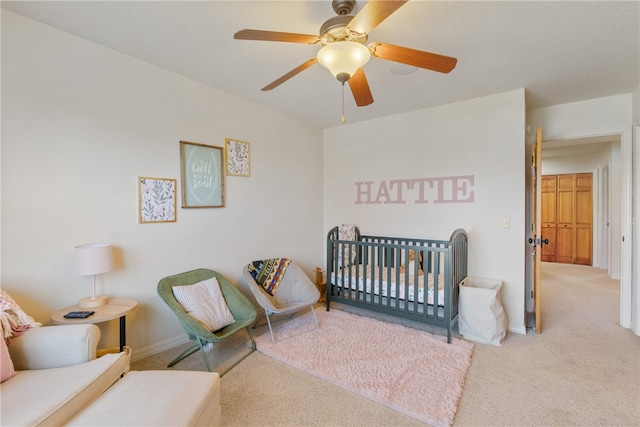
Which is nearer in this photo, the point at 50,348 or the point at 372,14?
the point at 372,14

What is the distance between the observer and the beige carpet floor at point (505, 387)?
1691 millimetres

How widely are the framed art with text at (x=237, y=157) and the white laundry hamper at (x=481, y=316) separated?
253cm

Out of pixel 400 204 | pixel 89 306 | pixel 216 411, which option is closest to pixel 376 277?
pixel 400 204

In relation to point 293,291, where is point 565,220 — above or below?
above

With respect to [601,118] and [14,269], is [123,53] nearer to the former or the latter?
[14,269]

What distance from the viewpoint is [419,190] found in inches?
137

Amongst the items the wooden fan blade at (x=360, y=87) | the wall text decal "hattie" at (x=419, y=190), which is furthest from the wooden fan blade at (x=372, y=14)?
the wall text decal "hattie" at (x=419, y=190)

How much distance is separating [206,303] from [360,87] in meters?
2.03

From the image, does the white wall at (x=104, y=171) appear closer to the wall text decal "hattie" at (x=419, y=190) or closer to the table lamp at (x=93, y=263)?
the table lamp at (x=93, y=263)

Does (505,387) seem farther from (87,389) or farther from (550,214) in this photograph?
(550,214)

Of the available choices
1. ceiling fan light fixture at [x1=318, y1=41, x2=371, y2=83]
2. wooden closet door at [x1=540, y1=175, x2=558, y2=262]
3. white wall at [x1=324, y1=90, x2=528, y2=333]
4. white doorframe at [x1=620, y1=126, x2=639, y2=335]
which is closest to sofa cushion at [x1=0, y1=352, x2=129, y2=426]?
ceiling fan light fixture at [x1=318, y1=41, x2=371, y2=83]

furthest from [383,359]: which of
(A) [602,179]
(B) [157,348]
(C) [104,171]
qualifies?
(A) [602,179]

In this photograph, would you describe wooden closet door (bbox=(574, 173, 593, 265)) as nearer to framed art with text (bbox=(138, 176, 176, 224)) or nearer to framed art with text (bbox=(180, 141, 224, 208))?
framed art with text (bbox=(180, 141, 224, 208))

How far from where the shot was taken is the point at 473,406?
1.78 m
